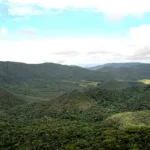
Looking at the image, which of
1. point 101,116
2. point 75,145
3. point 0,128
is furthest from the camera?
point 101,116

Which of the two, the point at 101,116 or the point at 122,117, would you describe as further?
the point at 101,116

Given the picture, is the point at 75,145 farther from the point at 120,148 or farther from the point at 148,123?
the point at 148,123

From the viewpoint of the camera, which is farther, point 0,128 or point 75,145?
point 0,128

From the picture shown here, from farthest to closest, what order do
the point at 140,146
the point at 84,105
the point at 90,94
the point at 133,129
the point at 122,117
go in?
the point at 90,94
the point at 84,105
the point at 122,117
the point at 133,129
the point at 140,146

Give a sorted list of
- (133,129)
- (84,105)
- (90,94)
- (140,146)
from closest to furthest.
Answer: (140,146), (133,129), (84,105), (90,94)

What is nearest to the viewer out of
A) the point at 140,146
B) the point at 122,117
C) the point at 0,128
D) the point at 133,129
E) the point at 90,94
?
the point at 140,146

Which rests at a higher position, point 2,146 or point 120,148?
point 120,148

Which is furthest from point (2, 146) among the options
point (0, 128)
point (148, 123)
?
point (148, 123)

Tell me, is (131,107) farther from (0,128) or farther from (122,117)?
(0,128)

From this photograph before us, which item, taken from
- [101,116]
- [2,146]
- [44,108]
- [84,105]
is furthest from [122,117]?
[2,146]
